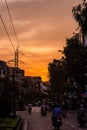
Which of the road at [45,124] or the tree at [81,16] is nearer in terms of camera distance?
the tree at [81,16]

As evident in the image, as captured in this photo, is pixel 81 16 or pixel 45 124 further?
pixel 45 124

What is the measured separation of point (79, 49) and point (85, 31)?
51.9m

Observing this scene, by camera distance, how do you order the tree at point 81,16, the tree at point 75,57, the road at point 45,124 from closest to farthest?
the tree at point 81,16, the road at point 45,124, the tree at point 75,57

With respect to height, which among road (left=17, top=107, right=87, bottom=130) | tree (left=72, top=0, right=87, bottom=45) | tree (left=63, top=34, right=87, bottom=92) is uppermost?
tree (left=63, top=34, right=87, bottom=92)

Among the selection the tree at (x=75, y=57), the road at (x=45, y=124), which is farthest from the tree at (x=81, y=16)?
the tree at (x=75, y=57)

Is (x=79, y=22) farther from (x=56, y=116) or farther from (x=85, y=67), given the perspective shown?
(x=85, y=67)

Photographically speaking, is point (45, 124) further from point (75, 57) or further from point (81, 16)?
point (75, 57)

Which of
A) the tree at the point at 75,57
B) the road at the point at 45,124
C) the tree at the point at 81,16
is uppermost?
the tree at the point at 75,57

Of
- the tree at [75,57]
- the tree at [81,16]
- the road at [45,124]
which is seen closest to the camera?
the tree at [81,16]

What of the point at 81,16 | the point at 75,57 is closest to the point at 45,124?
the point at 81,16

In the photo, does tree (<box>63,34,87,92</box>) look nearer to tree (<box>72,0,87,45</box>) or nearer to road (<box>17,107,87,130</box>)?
road (<box>17,107,87,130</box>)

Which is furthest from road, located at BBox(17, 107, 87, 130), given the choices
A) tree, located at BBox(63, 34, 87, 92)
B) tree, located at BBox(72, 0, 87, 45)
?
tree, located at BBox(63, 34, 87, 92)

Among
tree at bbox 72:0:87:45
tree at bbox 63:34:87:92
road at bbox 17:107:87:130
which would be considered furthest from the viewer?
tree at bbox 63:34:87:92

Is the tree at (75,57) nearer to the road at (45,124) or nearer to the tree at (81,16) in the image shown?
the road at (45,124)
